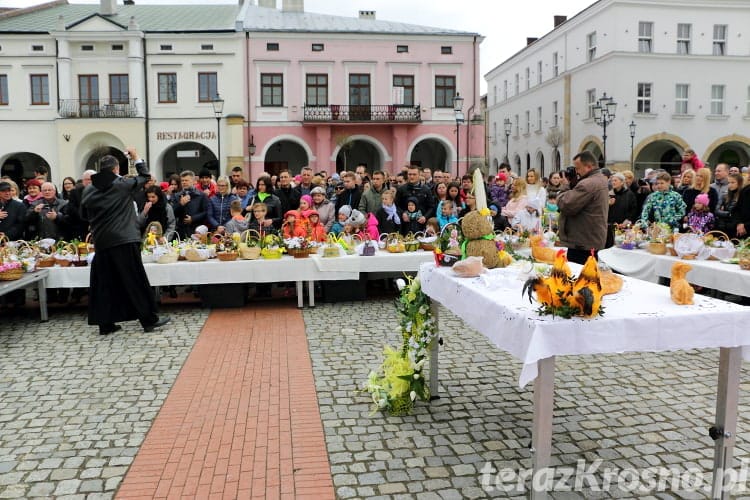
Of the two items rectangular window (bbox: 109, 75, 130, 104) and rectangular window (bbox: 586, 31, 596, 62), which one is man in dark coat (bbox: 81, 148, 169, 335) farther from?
rectangular window (bbox: 586, 31, 596, 62)

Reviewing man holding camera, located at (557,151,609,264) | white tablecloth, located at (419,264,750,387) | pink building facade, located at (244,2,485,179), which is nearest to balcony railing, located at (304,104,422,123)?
pink building facade, located at (244,2,485,179)

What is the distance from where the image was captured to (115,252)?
7.26 m

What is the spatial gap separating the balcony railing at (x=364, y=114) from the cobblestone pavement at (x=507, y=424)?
2603cm

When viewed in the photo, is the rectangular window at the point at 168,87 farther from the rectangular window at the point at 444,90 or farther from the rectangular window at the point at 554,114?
the rectangular window at the point at 554,114

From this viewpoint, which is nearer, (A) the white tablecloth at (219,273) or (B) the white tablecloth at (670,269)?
(B) the white tablecloth at (670,269)

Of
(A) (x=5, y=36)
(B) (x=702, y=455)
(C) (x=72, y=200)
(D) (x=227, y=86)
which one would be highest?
(A) (x=5, y=36)

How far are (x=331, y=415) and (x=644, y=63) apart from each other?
111 feet

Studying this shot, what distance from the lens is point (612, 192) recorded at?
10.1 meters

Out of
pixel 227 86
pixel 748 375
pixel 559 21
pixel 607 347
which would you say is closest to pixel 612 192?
pixel 748 375

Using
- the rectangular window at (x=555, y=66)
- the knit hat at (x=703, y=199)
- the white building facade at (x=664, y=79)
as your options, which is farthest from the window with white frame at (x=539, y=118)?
the knit hat at (x=703, y=199)

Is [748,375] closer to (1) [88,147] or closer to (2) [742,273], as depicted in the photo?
(2) [742,273]

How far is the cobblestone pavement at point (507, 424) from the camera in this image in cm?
380

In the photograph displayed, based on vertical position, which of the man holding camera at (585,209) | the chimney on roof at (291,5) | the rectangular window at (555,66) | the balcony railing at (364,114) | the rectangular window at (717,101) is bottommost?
the man holding camera at (585,209)

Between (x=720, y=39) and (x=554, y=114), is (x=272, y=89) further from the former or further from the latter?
(x=720, y=39)
